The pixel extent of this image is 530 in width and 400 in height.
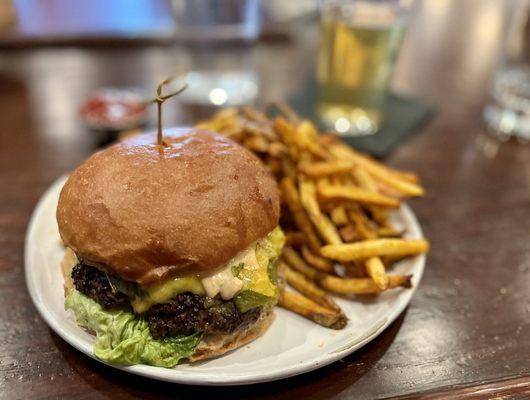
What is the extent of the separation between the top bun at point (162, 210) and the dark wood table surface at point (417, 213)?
1.17 ft

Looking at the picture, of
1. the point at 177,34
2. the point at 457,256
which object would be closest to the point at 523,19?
the point at 457,256

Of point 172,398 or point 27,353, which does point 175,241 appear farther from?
point 27,353

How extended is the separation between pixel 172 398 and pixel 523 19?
122 inches

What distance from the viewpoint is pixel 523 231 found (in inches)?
89.2

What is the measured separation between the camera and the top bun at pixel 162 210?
134cm

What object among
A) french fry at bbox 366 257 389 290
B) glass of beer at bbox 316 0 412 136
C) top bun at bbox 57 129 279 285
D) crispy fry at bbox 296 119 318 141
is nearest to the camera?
top bun at bbox 57 129 279 285

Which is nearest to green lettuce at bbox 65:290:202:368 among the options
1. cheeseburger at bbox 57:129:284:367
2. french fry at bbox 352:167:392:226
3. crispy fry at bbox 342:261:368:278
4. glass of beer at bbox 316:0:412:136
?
cheeseburger at bbox 57:129:284:367

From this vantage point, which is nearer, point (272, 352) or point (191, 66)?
point (272, 352)

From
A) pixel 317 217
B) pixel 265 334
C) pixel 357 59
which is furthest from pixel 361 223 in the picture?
pixel 357 59

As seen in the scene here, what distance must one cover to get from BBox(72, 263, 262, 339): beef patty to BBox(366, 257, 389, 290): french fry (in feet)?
1.44

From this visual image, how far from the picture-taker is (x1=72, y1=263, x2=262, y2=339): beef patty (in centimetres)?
137

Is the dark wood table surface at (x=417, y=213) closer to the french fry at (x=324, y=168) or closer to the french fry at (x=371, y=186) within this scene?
the french fry at (x=371, y=186)

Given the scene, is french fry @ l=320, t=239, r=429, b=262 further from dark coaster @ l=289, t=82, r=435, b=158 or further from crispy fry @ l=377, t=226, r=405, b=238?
dark coaster @ l=289, t=82, r=435, b=158

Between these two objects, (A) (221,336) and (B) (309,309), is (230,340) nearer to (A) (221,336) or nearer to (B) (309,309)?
(A) (221,336)
